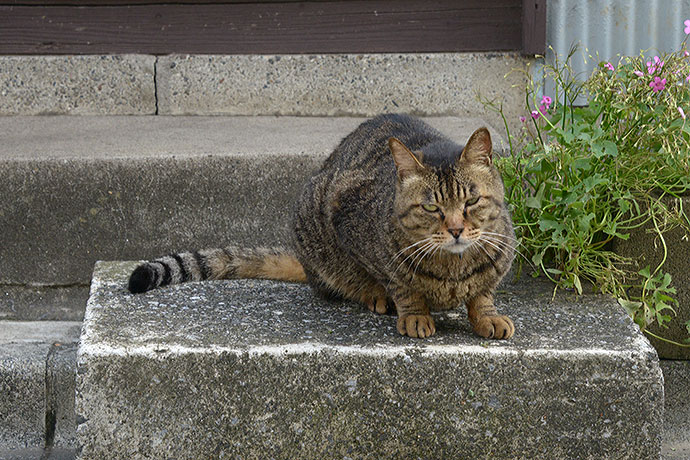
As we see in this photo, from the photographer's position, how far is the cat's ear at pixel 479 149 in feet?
8.57

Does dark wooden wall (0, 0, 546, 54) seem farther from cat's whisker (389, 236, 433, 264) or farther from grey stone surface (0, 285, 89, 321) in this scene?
cat's whisker (389, 236, 433, 264)

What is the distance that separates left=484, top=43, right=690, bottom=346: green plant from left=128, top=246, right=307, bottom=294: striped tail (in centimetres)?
90

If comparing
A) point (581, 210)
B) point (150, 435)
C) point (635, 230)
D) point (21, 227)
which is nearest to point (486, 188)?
point (581, 210)

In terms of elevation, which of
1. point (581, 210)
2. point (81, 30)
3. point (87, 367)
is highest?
point (81, 30)

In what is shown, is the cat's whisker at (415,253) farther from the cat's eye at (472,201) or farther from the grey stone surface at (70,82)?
the grey stone surface at (70,82)

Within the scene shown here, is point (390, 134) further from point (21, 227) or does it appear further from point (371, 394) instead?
point (21, 227)

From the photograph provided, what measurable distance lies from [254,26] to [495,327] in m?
2.55

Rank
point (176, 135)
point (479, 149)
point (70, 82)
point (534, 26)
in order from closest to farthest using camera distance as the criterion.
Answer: point (479, 149) < point (176, 135) < point (534, 26) < point (70, 82)

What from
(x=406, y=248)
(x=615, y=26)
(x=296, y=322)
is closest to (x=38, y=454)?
(x=296, y=322)

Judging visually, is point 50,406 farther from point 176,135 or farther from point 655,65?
point 655,65

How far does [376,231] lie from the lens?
2.82 metres

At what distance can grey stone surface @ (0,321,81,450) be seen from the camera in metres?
3.12

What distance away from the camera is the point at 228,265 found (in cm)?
343

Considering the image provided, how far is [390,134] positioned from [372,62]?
1.51 metres
